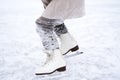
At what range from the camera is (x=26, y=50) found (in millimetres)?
3783

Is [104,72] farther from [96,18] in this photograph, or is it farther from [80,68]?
[96,18]

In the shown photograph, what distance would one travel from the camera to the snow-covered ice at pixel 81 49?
289 centimetres

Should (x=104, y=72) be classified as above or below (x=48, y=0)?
below

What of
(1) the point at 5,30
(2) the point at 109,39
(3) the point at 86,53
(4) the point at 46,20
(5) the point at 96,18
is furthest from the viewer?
(5) the point at 96,18

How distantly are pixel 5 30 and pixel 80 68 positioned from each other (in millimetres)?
2425

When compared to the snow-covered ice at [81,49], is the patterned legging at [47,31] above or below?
above

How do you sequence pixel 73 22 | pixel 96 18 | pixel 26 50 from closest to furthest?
pixel 26 50 < pixel 73 22 < pixel 96 18

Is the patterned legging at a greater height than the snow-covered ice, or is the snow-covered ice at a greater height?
the patterned legging

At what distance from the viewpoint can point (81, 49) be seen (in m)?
3.76

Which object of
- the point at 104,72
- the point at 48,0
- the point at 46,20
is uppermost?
the point at 48,0

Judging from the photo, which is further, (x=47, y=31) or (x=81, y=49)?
(x=81, y=49)

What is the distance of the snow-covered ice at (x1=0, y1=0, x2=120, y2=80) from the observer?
2.89m

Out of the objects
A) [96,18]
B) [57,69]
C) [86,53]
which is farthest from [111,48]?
[96,18]

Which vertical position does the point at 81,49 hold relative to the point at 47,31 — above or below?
below
